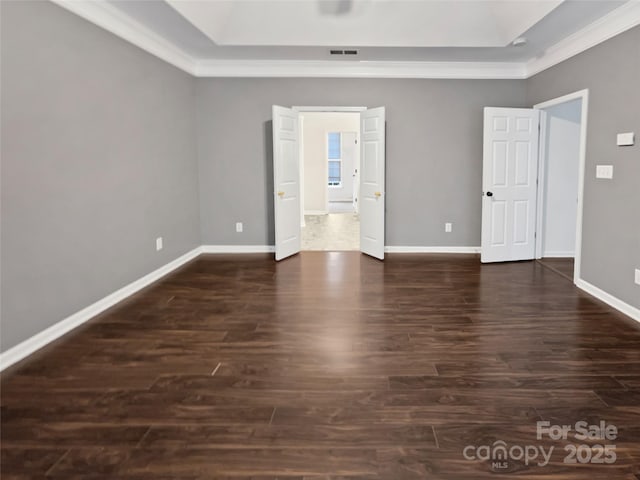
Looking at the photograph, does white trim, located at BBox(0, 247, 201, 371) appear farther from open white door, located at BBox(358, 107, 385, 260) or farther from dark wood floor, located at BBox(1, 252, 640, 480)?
open white door, located at BBox(358, 107, 385, 260)

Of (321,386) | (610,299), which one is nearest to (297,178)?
(610,299)

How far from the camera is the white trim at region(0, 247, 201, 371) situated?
10.4 feet

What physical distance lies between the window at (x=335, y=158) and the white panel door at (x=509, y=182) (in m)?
9.18

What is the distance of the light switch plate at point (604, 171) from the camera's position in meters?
4.52

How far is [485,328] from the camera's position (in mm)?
3844

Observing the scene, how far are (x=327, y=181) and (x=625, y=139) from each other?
8.44 meters

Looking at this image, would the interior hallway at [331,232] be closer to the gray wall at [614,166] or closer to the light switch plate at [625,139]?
the gray wall at [614,166]

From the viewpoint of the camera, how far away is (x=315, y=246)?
7.66 metres

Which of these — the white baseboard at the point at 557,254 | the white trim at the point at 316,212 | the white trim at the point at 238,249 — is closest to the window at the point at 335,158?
the white trim at the point at 316,212

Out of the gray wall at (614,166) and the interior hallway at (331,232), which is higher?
the gray wall at (614,166)

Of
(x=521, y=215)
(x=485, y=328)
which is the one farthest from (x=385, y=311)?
(x=521, y=215)

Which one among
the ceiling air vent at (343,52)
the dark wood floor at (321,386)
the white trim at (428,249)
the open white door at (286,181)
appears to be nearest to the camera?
the dark wood floor at (321,386)

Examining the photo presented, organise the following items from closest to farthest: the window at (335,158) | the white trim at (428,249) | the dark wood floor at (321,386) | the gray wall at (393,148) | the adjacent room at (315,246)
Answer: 1. the dark wood floor at (321,386)
2. the adjacent room at (315,246)
3. the gray wall at (393,148)
4. the white trim at (428,249)
5. the window at (335,158)

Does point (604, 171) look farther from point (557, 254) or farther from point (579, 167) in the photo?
point (557, 254)
